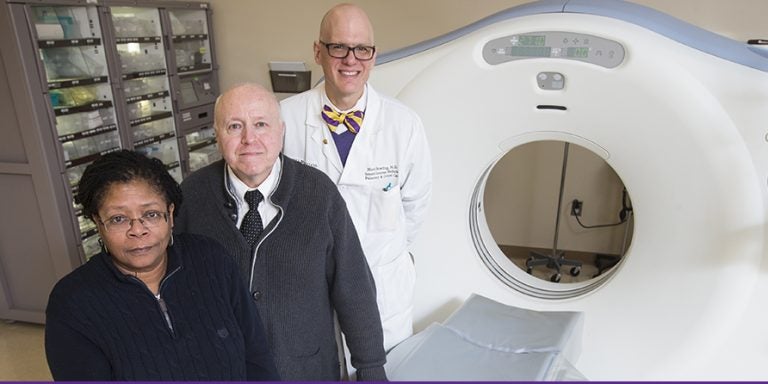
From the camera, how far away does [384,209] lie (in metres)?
1.40

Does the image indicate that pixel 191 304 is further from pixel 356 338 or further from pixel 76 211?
pixel 76 211

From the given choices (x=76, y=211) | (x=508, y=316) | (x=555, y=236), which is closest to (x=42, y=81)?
(x=76, y=211)

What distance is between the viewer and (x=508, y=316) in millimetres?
1438

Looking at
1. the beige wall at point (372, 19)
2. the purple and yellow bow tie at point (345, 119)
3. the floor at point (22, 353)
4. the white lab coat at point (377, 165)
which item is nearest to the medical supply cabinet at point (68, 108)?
the floor at point (22, 353)

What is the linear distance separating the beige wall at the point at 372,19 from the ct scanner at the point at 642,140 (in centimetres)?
157

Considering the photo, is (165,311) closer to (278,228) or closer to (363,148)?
(278,228)

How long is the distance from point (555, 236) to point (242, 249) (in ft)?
7.89

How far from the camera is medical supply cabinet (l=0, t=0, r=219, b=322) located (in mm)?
2359

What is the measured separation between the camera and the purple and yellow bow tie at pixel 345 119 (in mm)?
1378

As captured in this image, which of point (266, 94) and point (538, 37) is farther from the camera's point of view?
point (538, 37)

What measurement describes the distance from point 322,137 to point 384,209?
0.26 metres

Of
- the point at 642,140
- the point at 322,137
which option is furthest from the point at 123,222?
the point at 642,140

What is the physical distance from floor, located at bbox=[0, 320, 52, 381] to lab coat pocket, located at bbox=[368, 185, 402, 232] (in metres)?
1.89

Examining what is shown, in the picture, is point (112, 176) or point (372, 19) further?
point (372, 19)
